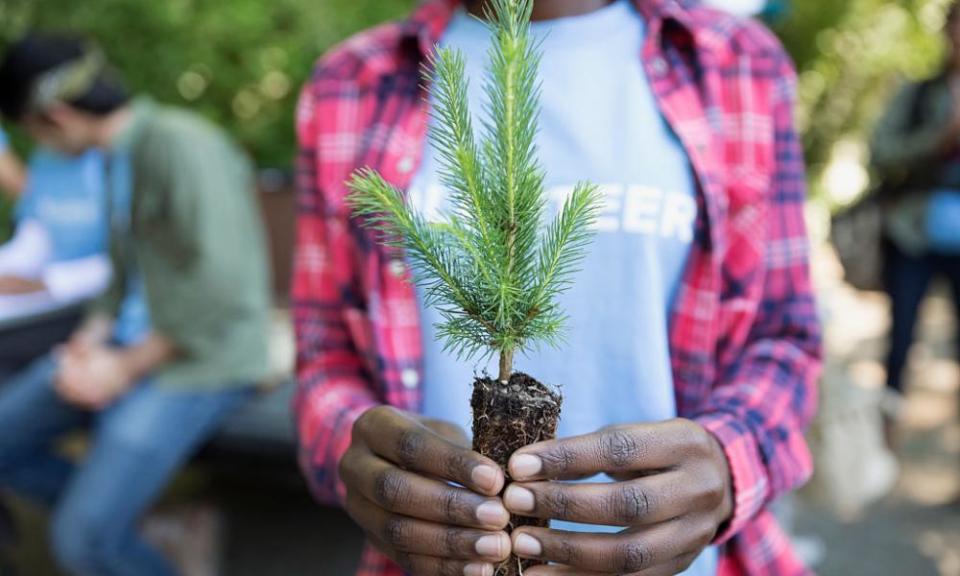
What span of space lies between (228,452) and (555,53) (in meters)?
2.52

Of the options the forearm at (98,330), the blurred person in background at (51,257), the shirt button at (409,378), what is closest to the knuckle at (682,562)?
the shirt button at (409,378)

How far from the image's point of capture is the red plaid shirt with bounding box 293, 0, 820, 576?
1257 millimetres

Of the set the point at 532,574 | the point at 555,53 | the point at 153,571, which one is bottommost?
the point at 153,571

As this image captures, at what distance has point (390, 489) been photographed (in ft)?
3.18

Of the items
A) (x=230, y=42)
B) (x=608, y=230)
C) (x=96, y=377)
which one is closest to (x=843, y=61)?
(x=230, y=42)

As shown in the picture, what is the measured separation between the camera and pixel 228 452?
3314 mm

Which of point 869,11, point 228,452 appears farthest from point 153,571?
point 869,11

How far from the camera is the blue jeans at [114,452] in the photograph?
2783 mm

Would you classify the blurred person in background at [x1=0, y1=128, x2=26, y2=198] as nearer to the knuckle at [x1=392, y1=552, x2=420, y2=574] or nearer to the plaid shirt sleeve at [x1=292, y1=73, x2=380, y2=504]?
the plaid shirt sleeve at [x1=292, y1=73, x2=380, y2=504]

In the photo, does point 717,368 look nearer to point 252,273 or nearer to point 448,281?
point 448,281

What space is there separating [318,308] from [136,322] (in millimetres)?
2037

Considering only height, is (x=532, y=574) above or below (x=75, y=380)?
above

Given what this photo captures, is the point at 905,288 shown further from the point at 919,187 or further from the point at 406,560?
the point at 406,560

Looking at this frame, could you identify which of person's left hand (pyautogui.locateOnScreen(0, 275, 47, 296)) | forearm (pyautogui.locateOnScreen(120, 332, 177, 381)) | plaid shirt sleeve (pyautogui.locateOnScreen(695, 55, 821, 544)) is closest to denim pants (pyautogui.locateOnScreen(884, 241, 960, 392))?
plaid shirt sleeve (pyautogui.locateOnScreen(695, 55, 821, 544))
